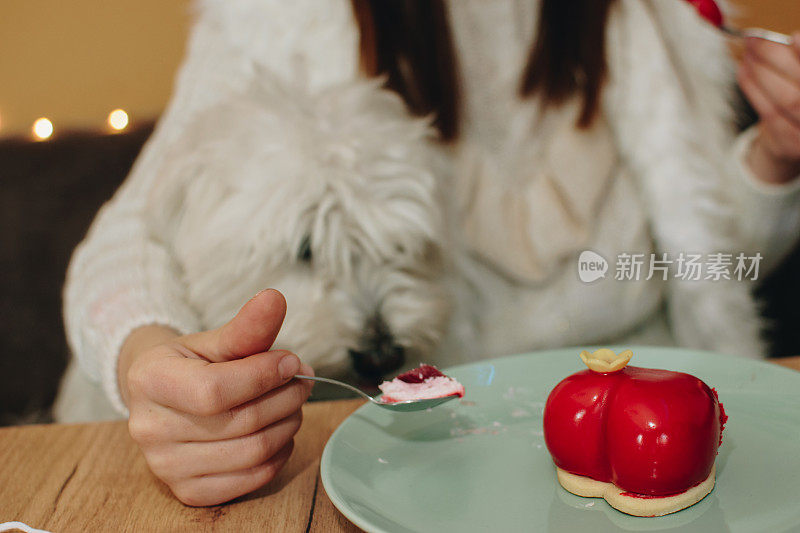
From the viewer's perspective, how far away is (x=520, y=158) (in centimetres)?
99

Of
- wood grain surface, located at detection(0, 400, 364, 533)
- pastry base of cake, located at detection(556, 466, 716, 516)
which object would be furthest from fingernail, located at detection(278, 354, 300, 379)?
pastry base of cake, located at detection(556, 466, 716, 516)

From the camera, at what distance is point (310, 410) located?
641 mm

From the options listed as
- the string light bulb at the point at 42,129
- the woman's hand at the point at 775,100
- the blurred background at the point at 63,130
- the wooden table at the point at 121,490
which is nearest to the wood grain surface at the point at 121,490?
the wooden table at the point at 121,490

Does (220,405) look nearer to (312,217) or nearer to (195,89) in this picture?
(312,217)

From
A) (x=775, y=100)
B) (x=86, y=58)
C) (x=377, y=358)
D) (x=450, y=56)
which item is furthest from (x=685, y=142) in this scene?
(x=86, y=58)

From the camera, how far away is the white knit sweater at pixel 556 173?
2.85ft

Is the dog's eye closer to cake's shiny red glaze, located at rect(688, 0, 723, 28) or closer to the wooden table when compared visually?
the wooden table

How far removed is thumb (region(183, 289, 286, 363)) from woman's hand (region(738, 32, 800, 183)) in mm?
647

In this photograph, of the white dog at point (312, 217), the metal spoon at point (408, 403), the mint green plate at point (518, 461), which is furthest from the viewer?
the white dog at point (312, 217)

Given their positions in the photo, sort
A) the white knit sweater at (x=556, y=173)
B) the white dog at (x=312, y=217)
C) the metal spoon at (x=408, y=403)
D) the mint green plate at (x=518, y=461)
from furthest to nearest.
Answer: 1. the white knit sweater at (x=556, y=173)
2. the white dog at (x=312, y=217)
3. the metal spoon at (x=408, y=403)
4. the mint green plate at (x=518, y=461)

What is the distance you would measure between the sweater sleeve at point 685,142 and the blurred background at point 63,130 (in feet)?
0.19

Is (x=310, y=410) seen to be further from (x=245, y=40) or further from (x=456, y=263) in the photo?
(x=245, y=40)

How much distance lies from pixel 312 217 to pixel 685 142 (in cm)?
56

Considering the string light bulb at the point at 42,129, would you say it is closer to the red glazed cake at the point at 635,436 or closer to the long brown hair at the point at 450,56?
the long brown hair at the point at 450,56
